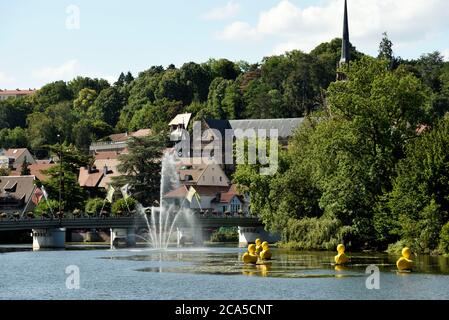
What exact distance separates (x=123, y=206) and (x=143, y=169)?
846cm

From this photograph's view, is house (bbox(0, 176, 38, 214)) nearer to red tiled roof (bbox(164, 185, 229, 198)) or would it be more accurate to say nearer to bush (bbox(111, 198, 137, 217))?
bush (bbox(111, 198, 137, 217))

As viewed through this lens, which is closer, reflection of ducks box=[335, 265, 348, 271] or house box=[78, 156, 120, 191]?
reflection of ducks box=[335, 265, 348, 271]

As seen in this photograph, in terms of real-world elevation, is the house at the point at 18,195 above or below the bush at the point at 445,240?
above

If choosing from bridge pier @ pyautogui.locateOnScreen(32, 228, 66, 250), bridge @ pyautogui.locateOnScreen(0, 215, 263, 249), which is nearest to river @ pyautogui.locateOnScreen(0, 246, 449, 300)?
bridge @ pyautogui.locateOnScreen(0, 215, 263, 249)

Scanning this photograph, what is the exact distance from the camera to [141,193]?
139 metres

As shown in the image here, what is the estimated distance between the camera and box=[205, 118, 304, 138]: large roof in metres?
186

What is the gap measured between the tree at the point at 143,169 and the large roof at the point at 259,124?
4425cm

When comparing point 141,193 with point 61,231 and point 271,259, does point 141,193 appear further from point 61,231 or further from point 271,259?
point 271,259

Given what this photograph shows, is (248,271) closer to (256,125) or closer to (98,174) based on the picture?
(98,174)

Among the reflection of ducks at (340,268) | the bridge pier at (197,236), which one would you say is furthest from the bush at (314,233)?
the bridge pier at (197,236)

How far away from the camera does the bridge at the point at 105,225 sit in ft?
344

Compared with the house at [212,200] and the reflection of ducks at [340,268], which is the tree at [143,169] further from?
the reflection of ducks at [340,268]

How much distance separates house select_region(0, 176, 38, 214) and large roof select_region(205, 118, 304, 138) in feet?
176
